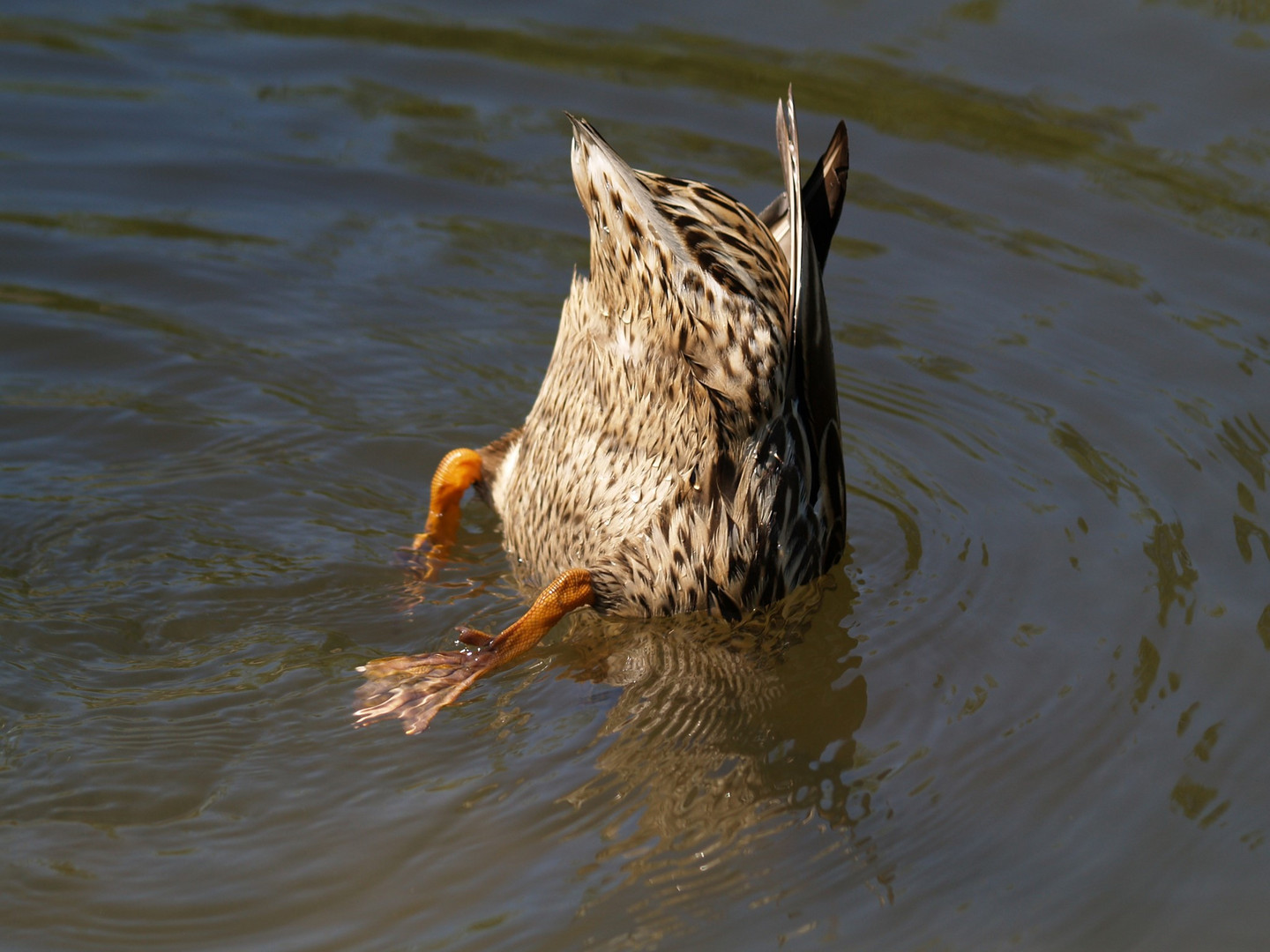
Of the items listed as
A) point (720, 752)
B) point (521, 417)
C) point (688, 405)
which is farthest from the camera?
point (521, 417)

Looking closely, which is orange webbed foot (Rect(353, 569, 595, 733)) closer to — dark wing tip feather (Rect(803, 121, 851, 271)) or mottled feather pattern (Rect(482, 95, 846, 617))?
mottled feather pattern (Rect(482, 95, 846, 617))

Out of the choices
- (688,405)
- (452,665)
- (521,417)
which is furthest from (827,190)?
(521,417)

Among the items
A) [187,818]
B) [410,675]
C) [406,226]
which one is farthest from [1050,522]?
[406,226]

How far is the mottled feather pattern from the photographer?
4020mm

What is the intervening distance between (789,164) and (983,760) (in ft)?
5.88

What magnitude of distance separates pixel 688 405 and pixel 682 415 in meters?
0.04

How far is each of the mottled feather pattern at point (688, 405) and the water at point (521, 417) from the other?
0.93ft

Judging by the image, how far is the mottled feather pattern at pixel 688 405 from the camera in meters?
4.02

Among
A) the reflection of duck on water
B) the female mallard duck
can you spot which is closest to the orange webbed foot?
the female mallard duck

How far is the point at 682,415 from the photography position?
4.19 meters

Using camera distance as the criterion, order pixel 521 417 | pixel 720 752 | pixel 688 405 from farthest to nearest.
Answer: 1. pixel 521 417
2. pixel 688 405
3. pixel 720 752

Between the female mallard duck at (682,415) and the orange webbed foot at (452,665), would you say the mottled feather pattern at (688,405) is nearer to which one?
the female mallard duck at (682,415)

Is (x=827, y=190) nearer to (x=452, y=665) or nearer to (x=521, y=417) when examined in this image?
(x=452, y=665)

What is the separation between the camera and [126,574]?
4.76m
